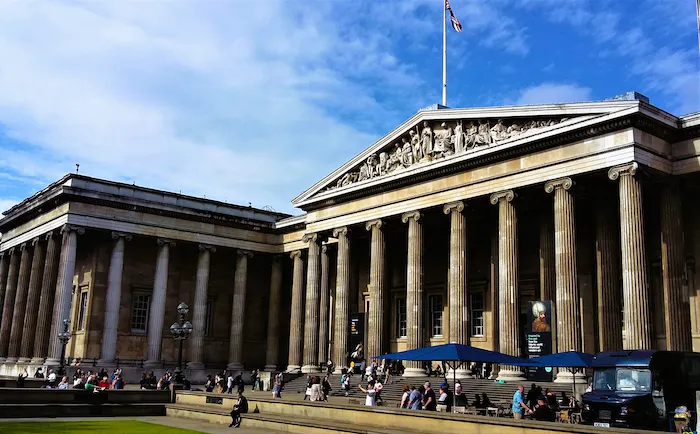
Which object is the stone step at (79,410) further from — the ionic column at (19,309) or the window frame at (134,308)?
the ionic column at (19,309)

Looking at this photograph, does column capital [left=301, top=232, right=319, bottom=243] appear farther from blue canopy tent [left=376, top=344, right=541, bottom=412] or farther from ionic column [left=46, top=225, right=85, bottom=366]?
blue canopy tent [left=376, top=344, right=541, bottom=412]

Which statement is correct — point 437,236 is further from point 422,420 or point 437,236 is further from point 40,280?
point 40,280

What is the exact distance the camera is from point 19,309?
46156 mm

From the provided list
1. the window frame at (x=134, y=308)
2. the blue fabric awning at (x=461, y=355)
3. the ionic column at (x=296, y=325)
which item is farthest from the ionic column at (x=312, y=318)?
the blue fabric awning at (x=461, y=355)

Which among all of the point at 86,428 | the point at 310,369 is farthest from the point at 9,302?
the point at 86,428

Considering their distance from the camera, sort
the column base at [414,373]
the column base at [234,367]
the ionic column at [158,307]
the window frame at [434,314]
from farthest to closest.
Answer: the column base at [234,367], the ionic column at [158,307], the window frame at [434,314], the column base at [414,373]

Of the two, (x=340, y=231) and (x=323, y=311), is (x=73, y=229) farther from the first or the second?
(x=340, y=231)

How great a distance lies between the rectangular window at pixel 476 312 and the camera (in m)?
36.9

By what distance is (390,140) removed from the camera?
3656 centimetres

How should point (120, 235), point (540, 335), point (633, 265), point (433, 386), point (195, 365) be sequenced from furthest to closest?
point (195, 365) < point (120, 235) < point (433, 386) < point (540, 335) < point (633, 265)

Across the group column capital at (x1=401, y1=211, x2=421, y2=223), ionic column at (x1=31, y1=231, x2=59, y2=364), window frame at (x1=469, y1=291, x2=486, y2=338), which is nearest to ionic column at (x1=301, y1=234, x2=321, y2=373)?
column capital at (x1=401, y1=211, x2=421, y2=223)

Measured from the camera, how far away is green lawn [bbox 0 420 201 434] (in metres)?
18.8

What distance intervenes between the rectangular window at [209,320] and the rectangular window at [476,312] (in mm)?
19912

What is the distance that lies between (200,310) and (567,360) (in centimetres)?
2864
